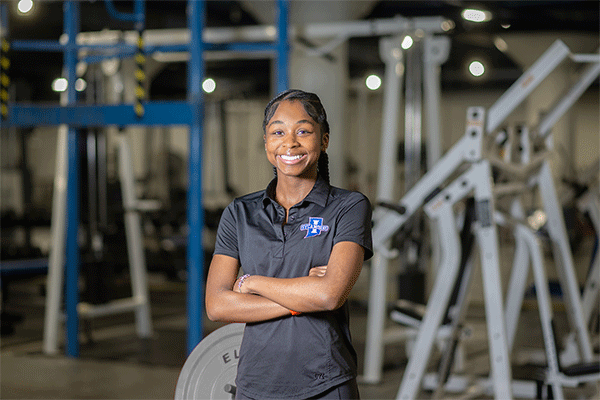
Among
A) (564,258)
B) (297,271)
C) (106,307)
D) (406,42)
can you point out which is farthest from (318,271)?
(106,307)

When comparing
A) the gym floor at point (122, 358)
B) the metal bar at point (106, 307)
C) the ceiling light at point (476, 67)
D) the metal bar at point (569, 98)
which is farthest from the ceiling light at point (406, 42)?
the ceiling light at point (476, 67)

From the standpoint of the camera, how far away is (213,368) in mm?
1768

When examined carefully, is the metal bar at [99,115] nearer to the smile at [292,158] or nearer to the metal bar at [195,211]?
the metal bar at [195,211]

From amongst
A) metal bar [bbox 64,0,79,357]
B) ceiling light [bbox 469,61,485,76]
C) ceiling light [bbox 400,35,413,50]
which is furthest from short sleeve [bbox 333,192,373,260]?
ceiling light [bbox 469,61,485,76]

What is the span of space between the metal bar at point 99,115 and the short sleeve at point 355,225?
256 centimetres

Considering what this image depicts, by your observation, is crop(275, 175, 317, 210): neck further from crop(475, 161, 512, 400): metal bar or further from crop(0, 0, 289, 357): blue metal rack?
crop(0, 0, 289, 357): blue metal rack

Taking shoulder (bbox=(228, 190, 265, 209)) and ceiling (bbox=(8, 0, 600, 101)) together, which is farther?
ceiling (bbox=(8, 0, 600, 101))

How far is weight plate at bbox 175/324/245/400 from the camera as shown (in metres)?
1.76

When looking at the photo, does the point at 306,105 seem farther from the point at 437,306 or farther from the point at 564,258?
the point at 564,258

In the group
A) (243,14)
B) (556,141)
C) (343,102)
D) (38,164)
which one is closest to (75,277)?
(343,102)

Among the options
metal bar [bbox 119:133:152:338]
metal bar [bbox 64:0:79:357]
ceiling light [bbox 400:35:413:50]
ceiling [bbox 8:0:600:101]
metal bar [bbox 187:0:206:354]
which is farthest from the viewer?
ceiling [bbox 8:0:600:101]

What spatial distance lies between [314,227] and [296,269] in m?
0.10

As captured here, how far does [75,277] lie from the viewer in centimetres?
480

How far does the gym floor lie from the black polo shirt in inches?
103
